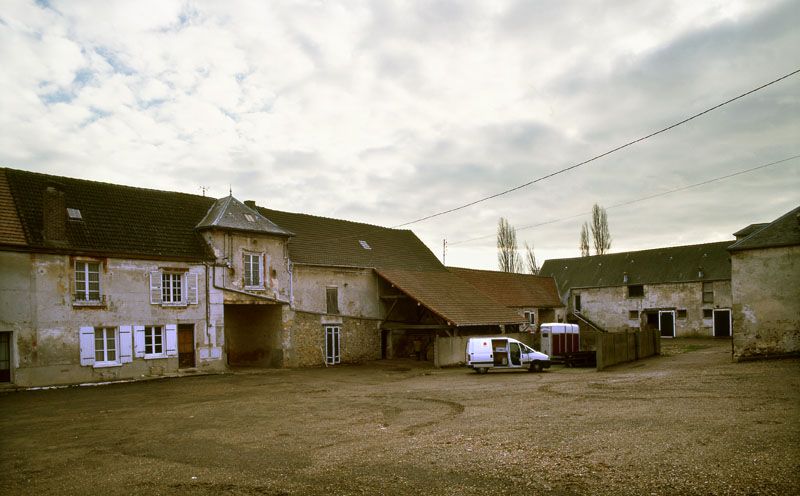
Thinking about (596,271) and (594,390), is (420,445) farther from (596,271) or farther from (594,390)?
(596,271)

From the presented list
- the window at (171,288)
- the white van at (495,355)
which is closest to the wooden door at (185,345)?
the window at (171,288)

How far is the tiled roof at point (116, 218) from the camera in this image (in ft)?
72.6

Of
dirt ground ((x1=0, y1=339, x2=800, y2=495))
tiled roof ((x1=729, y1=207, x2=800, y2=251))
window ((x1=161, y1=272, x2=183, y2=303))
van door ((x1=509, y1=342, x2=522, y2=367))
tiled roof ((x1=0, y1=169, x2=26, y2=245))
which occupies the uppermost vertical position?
tiled roof ((x1=0, y1=169, x2=26, y2=245))

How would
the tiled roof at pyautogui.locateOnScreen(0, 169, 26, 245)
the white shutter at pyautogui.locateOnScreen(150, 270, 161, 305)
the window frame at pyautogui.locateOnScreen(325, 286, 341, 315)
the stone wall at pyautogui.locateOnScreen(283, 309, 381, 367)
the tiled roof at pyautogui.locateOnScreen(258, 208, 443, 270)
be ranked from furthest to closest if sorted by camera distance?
the tiled roof at pyautogui.locateOnScreen(258, 208, 443, 270) < the window frame at pyautogui.locateOnScreen(325, 286, 341, 315) < the stone wall at pyautogui.locateOnScreen(283, 309, 381, 367) < the white shutter at pyautogui.locateOnScreen(150, 270, 161, 305) < the tiled roof at pyautogui.locateOnScreen(0, 169, 26, 245)

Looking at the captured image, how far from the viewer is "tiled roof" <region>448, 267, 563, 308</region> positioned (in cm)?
4056

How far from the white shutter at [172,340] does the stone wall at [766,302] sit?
890 inches

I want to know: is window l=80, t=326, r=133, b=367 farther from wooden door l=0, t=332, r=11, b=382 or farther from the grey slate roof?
the grey slate roof

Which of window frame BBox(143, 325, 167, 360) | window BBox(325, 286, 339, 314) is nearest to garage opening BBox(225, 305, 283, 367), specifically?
window BBox(325, 286, 339, 314)

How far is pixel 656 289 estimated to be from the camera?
155 feet

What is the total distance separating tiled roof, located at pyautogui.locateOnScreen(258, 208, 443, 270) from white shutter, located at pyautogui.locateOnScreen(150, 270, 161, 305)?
23.0ft

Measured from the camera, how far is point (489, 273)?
43.1 metres

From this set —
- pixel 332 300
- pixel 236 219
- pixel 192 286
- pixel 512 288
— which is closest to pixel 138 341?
pixel 192 286

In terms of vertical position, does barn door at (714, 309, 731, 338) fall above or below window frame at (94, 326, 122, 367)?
below

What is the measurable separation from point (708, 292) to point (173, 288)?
38.7m
